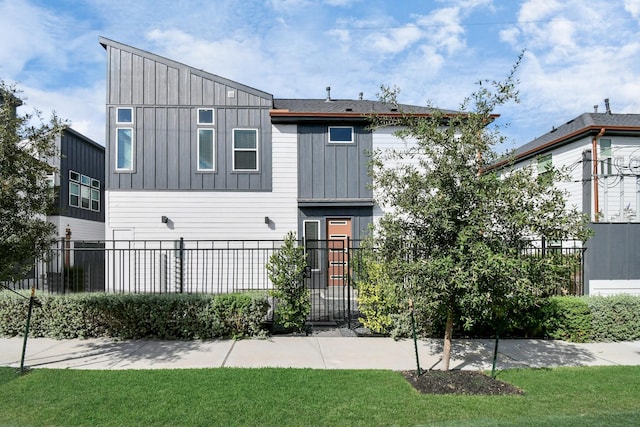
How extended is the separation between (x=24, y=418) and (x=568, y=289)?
29.5 feet

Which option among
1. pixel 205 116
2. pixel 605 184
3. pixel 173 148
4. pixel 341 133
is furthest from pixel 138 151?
pixel 605 184

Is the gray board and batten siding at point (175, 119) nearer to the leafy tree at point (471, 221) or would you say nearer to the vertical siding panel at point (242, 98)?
the vertical siding panel at point (242, 98)

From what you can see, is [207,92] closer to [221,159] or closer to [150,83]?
[150,83]

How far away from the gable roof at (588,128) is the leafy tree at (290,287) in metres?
9.61

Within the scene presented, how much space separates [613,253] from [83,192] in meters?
20.2

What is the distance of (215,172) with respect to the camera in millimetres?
12711

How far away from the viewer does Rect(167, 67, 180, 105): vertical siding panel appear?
12758mm

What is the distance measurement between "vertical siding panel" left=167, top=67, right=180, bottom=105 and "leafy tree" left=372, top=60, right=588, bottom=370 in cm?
967

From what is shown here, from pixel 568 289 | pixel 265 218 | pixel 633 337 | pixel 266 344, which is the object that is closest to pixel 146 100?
pixel 265 218

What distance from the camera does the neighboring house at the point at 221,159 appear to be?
12.6 m

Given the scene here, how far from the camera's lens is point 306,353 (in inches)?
254

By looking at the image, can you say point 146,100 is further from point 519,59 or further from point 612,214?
point 612,214

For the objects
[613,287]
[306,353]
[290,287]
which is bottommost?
[306,353]

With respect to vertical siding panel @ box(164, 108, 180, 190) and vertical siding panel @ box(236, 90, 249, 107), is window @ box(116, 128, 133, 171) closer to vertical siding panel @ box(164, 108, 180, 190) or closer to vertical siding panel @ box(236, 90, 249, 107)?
vertical siding panel @ box(164, 108, 180, 190)
